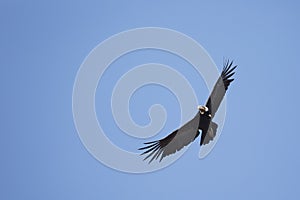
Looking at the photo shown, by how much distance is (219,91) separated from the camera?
108 inches

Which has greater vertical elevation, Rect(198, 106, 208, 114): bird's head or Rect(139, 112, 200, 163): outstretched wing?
Rect(198, 106, 208, 114): bird's head

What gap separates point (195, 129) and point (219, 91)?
0.22m

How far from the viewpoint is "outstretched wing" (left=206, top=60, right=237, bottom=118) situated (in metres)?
2.71

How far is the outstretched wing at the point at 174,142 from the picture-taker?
2.69 m

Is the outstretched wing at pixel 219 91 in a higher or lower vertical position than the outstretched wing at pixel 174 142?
higher

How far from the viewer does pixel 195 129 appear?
2750 millimetres

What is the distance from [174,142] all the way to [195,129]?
131 mm

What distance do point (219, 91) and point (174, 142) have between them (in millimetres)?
340

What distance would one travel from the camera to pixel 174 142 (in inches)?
107

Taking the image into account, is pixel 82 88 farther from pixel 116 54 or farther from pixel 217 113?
pixel 217 113

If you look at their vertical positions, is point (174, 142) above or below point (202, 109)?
below

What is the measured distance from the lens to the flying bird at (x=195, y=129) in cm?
269

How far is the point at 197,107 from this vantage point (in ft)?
9.07

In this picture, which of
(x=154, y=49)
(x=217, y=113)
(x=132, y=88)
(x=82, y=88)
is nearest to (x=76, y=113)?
(x=82, y=88)
